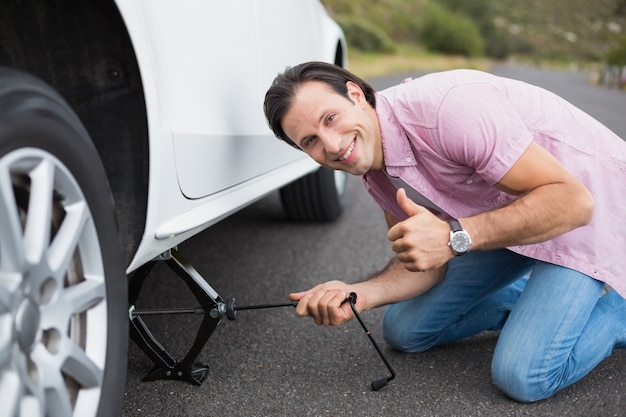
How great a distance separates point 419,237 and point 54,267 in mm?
871

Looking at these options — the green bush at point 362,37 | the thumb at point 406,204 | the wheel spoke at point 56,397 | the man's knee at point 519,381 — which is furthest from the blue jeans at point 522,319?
the green bush at point 362,37

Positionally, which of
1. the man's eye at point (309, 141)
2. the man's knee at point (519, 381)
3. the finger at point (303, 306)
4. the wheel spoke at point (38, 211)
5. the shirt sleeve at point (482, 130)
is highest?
the wheel spoke at point (38, 211)

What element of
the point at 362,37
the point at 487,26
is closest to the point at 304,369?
the point at 362,37

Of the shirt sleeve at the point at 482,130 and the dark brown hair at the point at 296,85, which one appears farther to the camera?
the dark brown hair at the point at 296,85

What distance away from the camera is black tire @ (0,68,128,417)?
122 centimetres

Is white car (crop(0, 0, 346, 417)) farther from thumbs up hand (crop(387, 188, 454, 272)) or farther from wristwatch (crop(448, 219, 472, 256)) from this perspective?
wristwatch (crop(448, 219, 472, 256))

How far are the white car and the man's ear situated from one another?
315 millimetres

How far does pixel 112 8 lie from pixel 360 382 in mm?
1230

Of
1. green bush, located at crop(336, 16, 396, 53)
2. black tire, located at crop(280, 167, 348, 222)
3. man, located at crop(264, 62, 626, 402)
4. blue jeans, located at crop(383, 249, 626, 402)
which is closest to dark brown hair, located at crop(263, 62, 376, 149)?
man, located at crop(264, 62, 626, 402)

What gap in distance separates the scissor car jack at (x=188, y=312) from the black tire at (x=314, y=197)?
1.66 metres

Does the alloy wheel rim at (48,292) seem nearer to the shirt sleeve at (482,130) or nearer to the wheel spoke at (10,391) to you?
the wheel spoke at (10,391)

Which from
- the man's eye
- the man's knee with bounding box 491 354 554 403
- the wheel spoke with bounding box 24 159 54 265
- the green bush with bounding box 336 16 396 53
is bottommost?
the green bush with bounding box 336 16 396 53

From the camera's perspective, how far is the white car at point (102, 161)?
1264 millimetres

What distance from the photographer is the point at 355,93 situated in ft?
6.93
